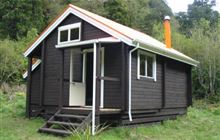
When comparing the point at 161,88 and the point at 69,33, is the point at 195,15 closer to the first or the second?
the point at 161,88

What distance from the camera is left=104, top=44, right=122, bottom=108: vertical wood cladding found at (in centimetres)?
1176

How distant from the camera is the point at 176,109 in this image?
15727 millimetres

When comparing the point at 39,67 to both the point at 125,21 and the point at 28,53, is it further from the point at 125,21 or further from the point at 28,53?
the point at 125,21

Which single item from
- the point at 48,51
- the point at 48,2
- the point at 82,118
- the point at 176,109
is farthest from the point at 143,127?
the point at 48,2

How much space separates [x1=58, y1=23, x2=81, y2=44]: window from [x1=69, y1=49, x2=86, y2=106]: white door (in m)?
0.48

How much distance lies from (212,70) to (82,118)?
14217 mm

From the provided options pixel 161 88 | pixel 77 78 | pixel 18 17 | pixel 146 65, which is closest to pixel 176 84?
pixel 161 88

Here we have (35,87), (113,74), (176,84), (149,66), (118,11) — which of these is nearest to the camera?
(113,74)

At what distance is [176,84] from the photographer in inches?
611

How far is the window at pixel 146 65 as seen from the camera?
12.5 m

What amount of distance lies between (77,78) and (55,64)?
1.16m

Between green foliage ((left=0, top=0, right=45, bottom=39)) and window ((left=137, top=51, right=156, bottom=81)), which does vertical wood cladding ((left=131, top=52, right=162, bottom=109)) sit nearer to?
window ((left=137, top=51, right=156, bottom=81))

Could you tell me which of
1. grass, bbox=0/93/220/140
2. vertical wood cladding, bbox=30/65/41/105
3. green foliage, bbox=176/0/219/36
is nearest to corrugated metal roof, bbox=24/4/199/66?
vertical wood cladding, bbox=30/65/41/105

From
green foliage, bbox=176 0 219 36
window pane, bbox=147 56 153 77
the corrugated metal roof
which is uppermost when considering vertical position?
green foliage, bbox=176 0 219 36
